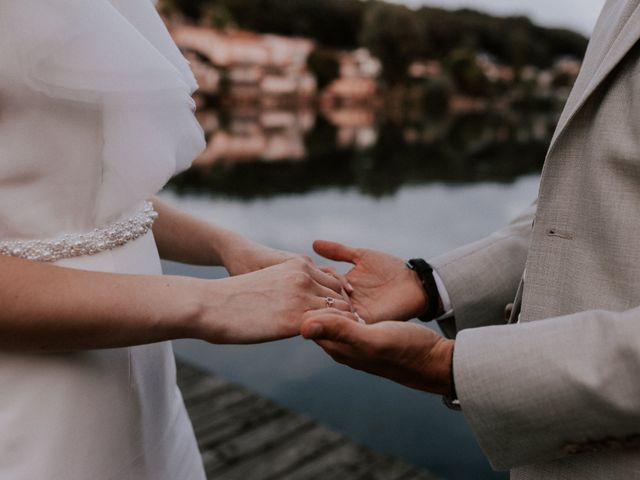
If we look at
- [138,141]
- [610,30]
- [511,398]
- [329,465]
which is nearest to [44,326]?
[138,141]

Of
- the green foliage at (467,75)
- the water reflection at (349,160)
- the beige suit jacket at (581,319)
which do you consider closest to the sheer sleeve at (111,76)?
the beige suit jacket at (581,319)

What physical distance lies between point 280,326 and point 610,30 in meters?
0.83

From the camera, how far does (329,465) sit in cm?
269

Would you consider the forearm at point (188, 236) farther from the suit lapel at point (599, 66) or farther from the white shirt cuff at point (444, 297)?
the suit lapel at point (599, 66)

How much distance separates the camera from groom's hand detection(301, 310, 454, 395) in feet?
3.48

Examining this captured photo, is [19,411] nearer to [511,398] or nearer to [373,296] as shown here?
[511,398]

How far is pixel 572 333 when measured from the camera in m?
0.94

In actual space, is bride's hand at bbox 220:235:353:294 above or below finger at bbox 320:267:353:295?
above

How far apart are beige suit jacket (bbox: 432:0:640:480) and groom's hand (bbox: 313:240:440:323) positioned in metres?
0.50

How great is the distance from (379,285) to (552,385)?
29.1 inches

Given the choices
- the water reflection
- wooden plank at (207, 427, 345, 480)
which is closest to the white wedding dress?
wooden plank at (207, 427, 345, 480)

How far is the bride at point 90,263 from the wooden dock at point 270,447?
161 cm

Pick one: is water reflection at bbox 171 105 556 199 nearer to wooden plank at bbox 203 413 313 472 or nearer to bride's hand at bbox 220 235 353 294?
wooden plank at bbox 203 413 313 472

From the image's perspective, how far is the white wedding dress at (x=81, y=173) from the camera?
927 millimetres
